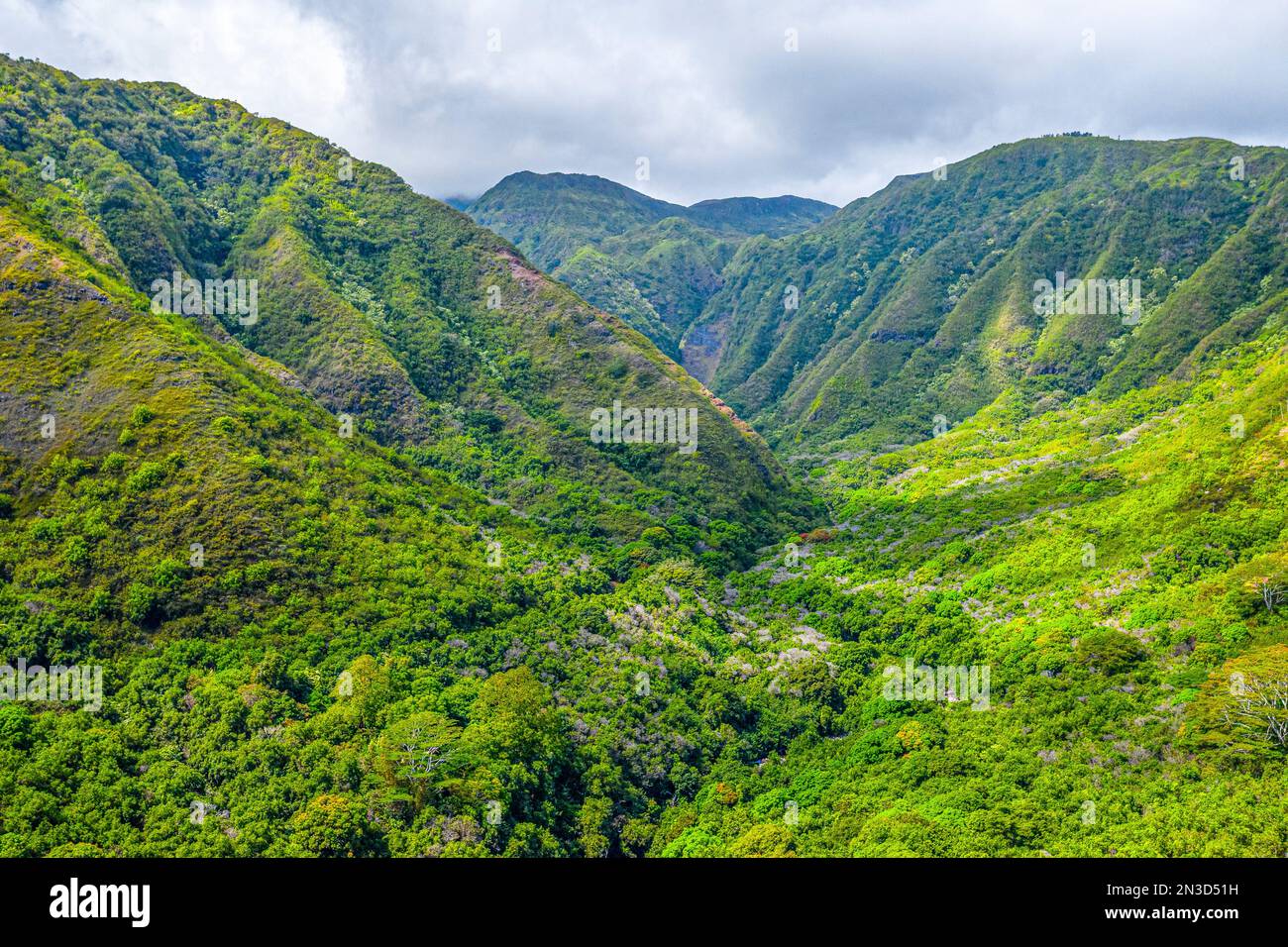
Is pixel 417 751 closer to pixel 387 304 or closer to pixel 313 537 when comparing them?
pixel 313 537

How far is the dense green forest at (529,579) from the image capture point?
1839 inches

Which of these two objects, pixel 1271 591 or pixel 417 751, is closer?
pixel 417 751

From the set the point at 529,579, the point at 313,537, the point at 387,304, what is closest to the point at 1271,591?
the point at 529,579

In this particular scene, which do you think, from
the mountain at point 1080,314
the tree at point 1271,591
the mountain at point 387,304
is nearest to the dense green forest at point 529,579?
the tree at point 1271,591

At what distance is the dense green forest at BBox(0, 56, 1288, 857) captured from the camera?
153 feet

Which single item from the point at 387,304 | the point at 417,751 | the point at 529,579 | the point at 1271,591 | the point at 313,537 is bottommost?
the point at 417,751

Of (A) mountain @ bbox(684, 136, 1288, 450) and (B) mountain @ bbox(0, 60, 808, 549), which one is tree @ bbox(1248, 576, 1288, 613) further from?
(A) mountain @ bbox(684, 136, 1288, 450)

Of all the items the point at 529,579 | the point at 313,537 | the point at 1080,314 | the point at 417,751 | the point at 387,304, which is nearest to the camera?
the point at 417,751

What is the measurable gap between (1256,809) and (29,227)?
106 metres

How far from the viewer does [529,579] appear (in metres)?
78.9

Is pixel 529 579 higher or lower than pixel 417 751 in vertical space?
higher

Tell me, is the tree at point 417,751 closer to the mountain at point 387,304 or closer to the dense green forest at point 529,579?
the dense green forest at point 529,579

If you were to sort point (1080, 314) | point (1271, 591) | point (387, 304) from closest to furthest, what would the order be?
point (1271, 591) < point (387, 304) < point (1080, 314)

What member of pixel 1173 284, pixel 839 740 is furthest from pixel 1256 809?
pixel 1173 284
